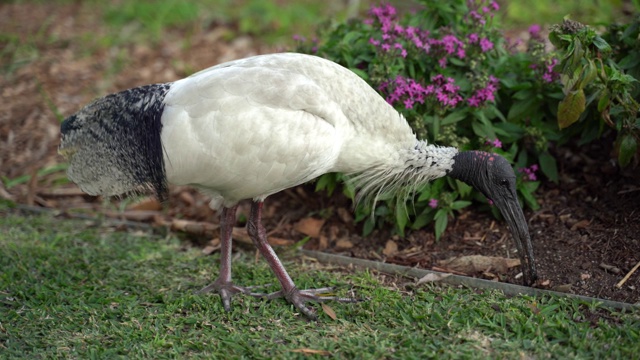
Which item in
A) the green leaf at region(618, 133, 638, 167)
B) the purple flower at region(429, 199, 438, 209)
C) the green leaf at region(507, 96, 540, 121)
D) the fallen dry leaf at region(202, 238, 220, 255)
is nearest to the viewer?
the green leaf at region(618, 133, 638, 167)

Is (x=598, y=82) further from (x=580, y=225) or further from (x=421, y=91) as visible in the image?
(x=421, y=91)

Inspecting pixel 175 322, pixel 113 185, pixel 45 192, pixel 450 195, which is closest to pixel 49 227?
pixel 45 192

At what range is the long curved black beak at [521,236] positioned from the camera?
13.9 ft

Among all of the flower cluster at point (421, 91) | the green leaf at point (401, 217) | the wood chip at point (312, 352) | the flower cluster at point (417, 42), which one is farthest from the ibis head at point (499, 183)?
the wood chip at point (312, 352)

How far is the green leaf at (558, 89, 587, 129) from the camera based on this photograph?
14.0ft

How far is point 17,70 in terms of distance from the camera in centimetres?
824

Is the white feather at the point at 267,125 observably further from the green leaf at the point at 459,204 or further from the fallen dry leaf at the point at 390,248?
the fallen dry leaf at the point at 390,248

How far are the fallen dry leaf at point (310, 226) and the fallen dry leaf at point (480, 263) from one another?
3.64 ft

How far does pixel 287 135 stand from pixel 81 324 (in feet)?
5.50

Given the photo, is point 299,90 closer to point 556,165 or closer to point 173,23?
point 556,165

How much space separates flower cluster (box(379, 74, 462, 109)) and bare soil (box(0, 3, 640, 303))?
3.11 feet

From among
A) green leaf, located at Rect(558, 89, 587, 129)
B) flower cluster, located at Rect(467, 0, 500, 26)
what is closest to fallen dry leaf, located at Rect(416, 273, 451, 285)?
green leaf, located at Rect(558, 89, 587, 129)

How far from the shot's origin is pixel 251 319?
4.13 m

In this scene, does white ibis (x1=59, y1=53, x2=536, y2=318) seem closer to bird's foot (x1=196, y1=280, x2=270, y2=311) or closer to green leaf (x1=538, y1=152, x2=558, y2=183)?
bird's foot (x1=196, y1=280, x2=270, y2=311)
